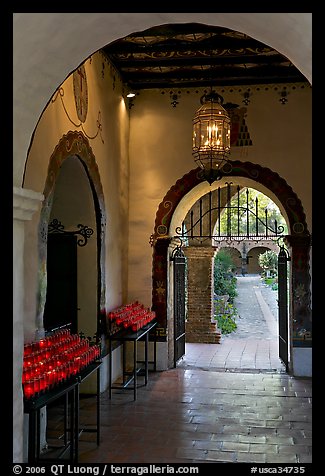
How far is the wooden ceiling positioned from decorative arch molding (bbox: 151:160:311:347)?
1675mm

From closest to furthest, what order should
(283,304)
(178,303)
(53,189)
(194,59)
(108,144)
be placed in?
(53,189) < (108,144) < (194,59) < (283,304) < (178,303)

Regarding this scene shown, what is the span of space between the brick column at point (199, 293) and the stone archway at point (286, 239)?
3.53m

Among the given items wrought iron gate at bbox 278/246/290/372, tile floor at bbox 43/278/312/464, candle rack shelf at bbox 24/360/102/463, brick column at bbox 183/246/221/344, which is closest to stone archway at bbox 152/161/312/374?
wrought iron gate at bbox 278/246/290/372

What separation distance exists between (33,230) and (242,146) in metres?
5.38

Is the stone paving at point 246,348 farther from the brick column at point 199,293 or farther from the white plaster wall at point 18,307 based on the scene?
the white plaster wall at point 18,307

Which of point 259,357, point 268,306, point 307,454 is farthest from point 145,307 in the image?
point 268,306

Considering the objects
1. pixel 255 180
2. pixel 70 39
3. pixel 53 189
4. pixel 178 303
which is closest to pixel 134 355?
pixel 53 189

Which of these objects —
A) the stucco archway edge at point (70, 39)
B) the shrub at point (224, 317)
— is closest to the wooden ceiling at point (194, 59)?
the stucco archway edge at point (70, 39)

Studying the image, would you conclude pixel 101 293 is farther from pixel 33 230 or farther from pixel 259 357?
pixel 259 357

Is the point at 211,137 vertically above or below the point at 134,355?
above

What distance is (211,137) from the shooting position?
7.64m

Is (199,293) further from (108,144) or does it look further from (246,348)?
(108,144)

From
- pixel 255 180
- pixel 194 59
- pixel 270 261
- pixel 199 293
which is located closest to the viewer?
pixel 194 59

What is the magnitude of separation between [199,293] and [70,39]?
35.1 ft
